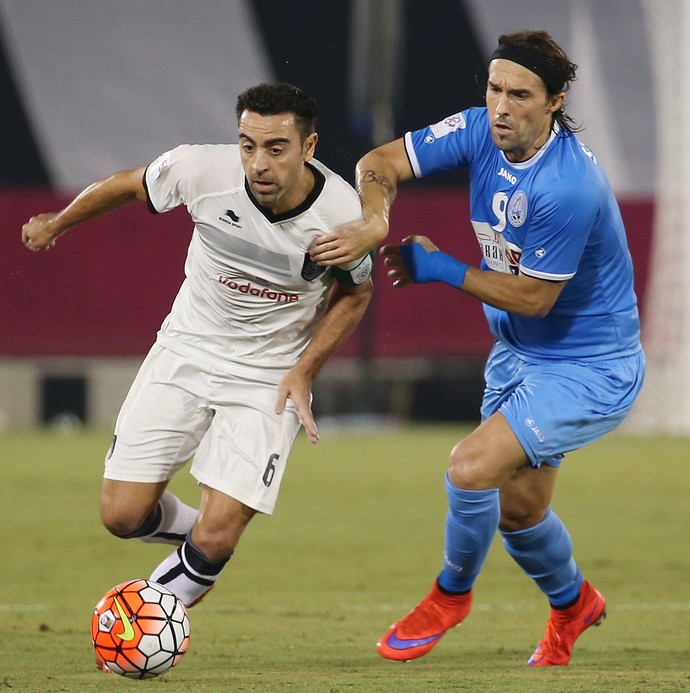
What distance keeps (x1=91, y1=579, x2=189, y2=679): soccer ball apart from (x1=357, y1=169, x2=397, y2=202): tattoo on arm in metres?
1.73

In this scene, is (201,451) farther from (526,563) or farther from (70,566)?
(70,566)

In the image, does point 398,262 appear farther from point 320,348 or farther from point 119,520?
point 119,520

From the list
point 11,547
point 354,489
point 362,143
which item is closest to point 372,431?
point 362,143

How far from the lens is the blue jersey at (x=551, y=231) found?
5293mm

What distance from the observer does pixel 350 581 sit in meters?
7.99

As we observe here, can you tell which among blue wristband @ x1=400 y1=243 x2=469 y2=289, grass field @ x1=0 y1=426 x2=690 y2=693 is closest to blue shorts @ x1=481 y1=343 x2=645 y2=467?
blue wristband @ x1=400 y1=243 x2=469 y2=289

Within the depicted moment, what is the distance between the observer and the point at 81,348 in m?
18.2

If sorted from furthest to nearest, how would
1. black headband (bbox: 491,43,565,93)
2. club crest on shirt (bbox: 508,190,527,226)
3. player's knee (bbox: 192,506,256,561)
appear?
player's knee (bbox: 192,506,256,561), club crest on shirt (bbox: 508,190,527,226), black headband (bbox: 491,43,565,93)

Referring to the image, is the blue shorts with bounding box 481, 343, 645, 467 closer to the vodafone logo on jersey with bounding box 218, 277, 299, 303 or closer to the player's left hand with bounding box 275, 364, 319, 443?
the player's left hand with bounding box 275, 364, 319, 443

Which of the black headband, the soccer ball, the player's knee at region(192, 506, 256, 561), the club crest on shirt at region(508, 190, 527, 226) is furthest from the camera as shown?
the player's knee at region(192, 506, 256, 561)

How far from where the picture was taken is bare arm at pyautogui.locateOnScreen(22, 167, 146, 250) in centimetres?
553

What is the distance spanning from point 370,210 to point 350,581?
10.5 ft

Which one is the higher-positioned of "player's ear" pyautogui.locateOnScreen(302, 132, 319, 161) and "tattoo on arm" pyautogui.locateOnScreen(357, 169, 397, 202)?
"player's ear" pyautogui.locateOnScreen(302, 132, 319, 161)

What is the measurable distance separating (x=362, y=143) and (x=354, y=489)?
24.7 feet
